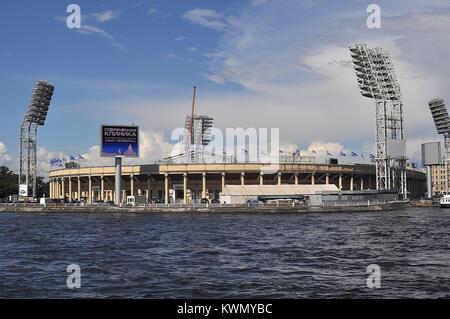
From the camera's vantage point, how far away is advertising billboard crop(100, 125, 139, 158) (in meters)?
112

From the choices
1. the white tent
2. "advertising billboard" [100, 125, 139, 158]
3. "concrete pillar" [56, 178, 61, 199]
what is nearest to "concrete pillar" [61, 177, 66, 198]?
"concrete pillar" [56, 178, 61, 199]

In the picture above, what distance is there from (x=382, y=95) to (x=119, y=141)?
61130 millimetres

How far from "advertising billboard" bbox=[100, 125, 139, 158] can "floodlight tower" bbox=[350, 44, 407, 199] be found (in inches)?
2107

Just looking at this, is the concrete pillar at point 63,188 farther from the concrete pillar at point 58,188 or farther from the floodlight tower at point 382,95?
the floodlight tower at point 382,95

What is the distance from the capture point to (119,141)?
114 m

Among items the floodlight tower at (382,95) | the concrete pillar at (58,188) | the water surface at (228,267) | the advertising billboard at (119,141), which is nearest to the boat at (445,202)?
the floodlight tower at (382,95)

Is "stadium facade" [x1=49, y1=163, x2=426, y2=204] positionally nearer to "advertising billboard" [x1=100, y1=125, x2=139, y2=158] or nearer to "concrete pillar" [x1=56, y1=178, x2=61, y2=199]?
"concrete pillar" [x1=56, y1=178, x2=61, y2=199]

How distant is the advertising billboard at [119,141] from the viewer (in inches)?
4427

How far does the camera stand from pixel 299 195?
118812 millimetres

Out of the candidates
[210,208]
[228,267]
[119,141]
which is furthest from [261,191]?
[228,267]

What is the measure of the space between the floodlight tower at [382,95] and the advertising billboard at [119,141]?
176 feet

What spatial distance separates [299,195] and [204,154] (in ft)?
173
